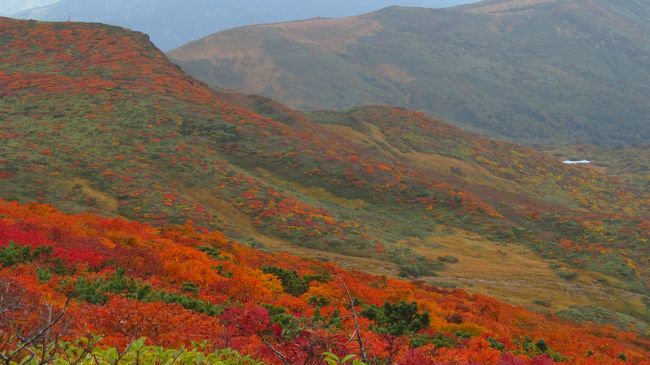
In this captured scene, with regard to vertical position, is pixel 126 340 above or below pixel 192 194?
above

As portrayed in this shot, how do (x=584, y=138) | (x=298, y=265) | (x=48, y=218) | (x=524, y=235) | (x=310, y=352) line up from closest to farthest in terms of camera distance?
(x=310, y=352) → (x=48, y=218) → (x=298, y=265) → (x=524, y=235) → (x=584, y=138)

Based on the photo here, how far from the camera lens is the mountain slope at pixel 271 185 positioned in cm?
3766

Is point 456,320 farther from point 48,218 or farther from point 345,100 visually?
point 345,100

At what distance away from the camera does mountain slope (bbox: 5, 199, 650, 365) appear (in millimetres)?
9742

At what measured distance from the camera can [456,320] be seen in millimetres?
20156

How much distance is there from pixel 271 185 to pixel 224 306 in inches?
1394

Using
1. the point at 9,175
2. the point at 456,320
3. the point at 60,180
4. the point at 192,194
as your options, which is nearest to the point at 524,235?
the point at 192,194

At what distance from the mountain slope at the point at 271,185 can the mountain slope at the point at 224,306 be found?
9844mm

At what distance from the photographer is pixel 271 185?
50.1 m

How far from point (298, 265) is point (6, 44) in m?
59.4

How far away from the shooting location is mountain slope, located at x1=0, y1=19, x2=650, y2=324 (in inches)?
1483

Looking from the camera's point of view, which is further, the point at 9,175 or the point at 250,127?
the point at 250,127

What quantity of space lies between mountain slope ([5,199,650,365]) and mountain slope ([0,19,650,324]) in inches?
388

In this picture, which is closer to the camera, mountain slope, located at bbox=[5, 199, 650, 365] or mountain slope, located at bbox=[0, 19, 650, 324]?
mountain slope, located at bbox=[5, 199, 650, 365]
